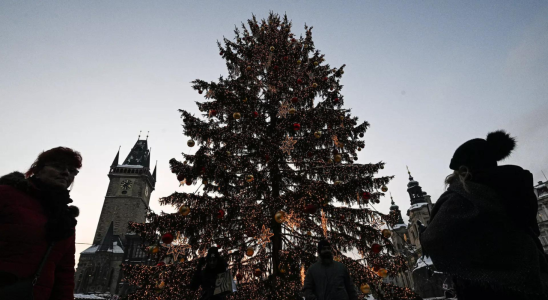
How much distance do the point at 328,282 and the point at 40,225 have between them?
325 centimetres

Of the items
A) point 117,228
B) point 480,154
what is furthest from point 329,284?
point 117,228

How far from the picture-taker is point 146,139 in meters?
62.8

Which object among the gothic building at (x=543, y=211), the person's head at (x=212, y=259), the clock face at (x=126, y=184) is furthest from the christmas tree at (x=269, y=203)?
the clock face at (x=126, y=184)

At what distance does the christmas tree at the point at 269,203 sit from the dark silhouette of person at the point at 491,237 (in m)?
3.61

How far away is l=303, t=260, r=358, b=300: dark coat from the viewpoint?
3240 mm

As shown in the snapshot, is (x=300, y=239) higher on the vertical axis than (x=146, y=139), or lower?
lower

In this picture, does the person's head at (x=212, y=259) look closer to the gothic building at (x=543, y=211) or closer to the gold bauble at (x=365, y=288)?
the gold bauble at (x=365, y=288)

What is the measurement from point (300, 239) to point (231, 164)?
9.29 feet

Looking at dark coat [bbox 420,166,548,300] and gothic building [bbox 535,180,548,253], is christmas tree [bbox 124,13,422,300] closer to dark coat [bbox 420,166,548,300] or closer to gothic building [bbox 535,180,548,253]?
dark coat [bbox 420,166,548,300]

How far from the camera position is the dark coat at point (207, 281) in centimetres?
386

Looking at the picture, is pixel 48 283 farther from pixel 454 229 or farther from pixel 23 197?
pixel 454 229

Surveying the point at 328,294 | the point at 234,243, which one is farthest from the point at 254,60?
the point at 328,294

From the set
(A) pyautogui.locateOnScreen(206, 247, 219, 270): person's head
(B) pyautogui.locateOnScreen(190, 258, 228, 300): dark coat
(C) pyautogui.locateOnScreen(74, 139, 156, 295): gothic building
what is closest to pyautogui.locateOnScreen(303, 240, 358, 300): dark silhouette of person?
(B) pyautogui.locateOnScreen(190, 258, 228, 300): dark coat

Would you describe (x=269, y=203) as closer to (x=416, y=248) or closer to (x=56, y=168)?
(x=56, y=168)
